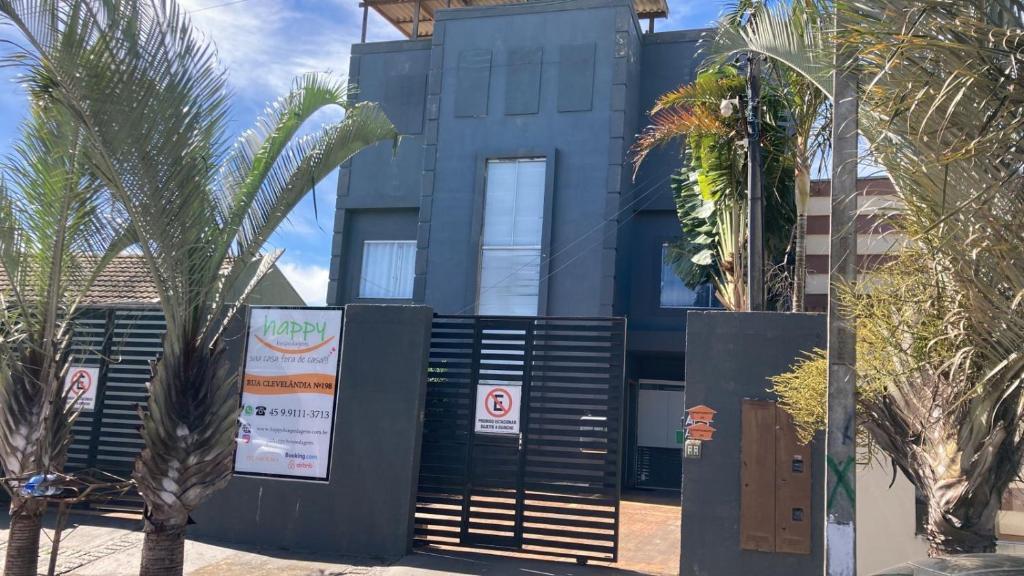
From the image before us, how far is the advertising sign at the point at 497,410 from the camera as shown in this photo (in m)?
10.2

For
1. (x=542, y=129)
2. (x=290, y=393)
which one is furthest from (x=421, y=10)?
(x=290, y=393)

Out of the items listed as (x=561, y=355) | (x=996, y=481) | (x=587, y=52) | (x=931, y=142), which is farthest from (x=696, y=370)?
(x=587, y=52)

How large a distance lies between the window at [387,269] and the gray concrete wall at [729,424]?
1325cm

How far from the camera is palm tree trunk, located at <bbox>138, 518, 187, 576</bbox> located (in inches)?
284

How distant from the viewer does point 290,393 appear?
1069 cm

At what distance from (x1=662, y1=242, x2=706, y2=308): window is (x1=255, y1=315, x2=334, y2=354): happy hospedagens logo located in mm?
10550

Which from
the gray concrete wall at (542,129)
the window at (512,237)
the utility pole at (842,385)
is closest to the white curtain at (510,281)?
the window at (512,237)

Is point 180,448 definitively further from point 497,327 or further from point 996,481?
point 996,481

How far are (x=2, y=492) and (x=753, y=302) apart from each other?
1120 cm

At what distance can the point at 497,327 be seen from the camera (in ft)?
34.2

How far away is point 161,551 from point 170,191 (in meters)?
3.17

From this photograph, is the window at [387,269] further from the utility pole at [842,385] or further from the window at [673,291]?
the utility pole at [842,385]

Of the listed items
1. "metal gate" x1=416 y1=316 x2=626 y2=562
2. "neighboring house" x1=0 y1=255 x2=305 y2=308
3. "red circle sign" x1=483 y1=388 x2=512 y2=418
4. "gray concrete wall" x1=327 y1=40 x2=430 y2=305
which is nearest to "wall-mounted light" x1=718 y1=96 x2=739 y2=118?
"metal gate" x1=416 y1=316 x2=626 y2=562

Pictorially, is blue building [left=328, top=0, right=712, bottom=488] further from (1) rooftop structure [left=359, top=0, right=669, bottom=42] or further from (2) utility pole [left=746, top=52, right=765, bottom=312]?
(2) utility pole [left=746, top=52, right=765, bottom=312]
